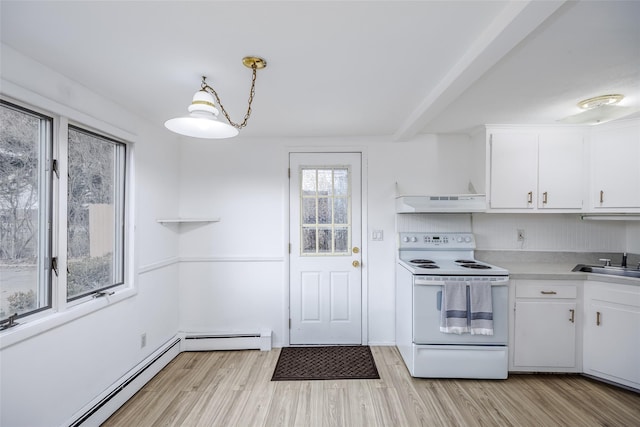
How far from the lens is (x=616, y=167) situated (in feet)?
8.39

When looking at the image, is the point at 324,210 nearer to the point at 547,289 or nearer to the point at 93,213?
the point at 93,213

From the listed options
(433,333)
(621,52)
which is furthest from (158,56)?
(433,333)

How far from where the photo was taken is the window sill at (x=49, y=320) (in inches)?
58.0

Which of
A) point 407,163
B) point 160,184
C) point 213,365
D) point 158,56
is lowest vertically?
point 213,365

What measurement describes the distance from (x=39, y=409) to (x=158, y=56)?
6.68ft

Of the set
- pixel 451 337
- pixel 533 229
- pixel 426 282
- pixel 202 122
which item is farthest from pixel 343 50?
pixel 533 229

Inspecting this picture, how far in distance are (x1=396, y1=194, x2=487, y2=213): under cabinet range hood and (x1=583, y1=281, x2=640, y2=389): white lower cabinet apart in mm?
1093

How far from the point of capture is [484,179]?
9.30 ft

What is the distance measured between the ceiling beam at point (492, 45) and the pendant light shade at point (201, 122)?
1.28 meters

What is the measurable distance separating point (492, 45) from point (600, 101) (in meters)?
1.55

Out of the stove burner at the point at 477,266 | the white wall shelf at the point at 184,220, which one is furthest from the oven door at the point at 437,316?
the white wall shelf at the point at 184,220

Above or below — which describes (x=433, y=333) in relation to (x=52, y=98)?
below

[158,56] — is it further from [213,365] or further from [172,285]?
[213,365]

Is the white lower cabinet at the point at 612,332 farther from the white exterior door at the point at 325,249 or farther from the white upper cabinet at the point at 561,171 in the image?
the white exterior door at the point at 325,249
